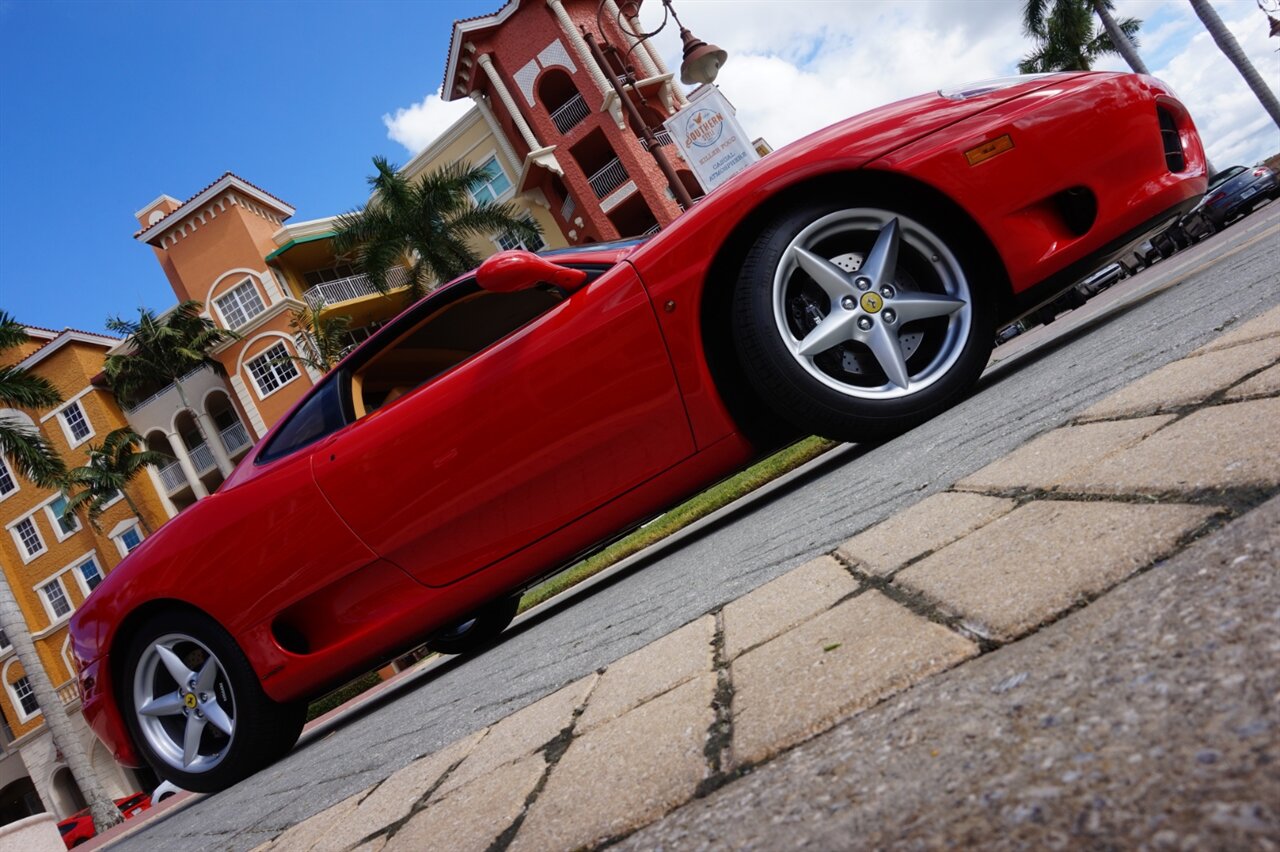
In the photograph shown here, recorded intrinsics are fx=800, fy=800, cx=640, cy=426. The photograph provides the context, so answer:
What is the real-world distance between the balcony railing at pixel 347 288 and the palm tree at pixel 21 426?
9.79m

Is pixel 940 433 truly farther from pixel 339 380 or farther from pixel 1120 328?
pixel 339 380

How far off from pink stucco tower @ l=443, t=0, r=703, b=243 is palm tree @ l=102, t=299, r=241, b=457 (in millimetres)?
11955

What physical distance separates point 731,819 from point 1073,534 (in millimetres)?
668

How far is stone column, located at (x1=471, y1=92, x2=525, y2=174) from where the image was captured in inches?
1118

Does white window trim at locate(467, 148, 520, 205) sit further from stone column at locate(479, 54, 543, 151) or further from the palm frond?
the palm frond

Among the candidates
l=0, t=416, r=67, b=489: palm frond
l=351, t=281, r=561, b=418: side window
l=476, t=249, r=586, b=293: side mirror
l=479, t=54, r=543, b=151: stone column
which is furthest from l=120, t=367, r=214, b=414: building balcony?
l=476, t=249, r=586, b=293: side mirror

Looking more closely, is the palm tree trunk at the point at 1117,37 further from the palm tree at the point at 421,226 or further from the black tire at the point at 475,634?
the black tire at the point at 475,634

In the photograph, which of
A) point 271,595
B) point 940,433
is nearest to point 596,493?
point 940,433

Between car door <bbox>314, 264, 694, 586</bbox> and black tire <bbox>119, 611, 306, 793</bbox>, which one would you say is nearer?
car door <bbox>314, 264, 694, 586</bbox>

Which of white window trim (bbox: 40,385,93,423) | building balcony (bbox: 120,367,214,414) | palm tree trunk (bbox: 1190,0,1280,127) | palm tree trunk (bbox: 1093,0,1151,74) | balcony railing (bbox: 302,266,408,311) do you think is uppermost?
white window trim (bbox: 40,385,93,423)

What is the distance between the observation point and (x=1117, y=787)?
60 centimetres

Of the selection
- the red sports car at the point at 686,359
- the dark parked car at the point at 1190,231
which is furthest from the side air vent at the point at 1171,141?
the dark parked car at the point at 1190,231

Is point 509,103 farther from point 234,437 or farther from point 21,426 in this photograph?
point 21,426

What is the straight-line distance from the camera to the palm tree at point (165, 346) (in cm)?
2689
